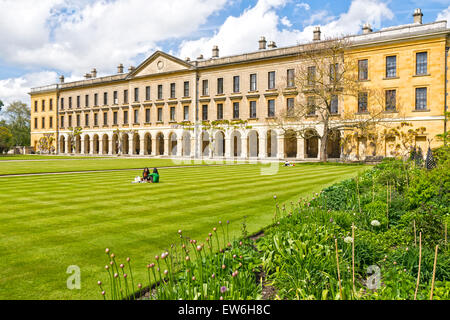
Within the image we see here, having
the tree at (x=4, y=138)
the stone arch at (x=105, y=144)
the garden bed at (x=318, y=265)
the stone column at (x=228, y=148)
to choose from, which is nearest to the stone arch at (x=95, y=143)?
the stone arch at (x=105, y=144)

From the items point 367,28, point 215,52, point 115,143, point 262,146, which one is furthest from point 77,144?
point 367,28

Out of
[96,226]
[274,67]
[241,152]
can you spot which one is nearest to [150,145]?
[241,152]

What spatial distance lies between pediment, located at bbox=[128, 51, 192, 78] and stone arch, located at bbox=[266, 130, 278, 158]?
17.0 metres

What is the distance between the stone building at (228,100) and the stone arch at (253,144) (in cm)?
15

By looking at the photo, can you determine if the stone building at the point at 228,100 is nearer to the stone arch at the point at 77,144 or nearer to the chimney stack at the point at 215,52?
the chimney stack at the point at 215,52

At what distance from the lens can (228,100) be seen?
49531 millimetres

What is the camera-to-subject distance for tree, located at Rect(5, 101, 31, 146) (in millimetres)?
87875

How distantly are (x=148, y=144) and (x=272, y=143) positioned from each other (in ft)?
84.7

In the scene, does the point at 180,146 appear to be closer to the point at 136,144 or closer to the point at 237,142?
the point at 237,142

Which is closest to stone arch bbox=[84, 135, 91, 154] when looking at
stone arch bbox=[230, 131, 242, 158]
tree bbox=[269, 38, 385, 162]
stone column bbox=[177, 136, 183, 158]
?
stone column bbox=[177, 136, 183, 158]

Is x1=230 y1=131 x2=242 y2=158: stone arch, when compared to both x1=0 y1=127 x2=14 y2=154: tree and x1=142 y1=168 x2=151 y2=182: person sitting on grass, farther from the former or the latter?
x1=0 y1=127 x2=14 y2=154: tree
